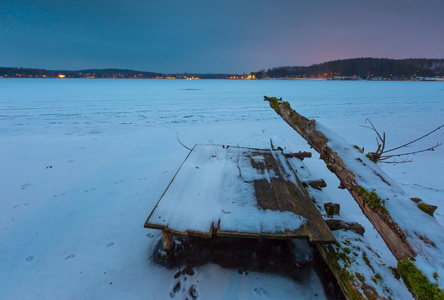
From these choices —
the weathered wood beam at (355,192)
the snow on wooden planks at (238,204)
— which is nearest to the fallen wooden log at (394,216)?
→ the weathered wood beam at (355,192)

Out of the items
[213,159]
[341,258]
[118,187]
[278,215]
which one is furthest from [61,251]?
[341,258]

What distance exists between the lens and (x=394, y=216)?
190 cm

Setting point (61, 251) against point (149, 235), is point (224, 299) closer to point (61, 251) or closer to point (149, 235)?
point (149, 235)

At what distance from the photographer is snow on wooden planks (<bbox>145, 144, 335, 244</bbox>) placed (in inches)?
94.9

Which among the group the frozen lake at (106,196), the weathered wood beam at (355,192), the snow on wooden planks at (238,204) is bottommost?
the frozen lake at (106,196)

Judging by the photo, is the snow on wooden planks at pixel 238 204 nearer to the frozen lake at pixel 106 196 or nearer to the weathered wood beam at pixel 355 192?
the weathered wood beam at pixel 355 192

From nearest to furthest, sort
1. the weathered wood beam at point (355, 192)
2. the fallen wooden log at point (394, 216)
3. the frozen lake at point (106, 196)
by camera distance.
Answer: the fallen wooden log at point (394, 216)
the weathered wood beam at point (355, 192)
the frozen lake at point (106, 196)

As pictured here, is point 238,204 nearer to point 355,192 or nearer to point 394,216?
point 355,192

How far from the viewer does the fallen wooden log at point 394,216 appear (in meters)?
1.55

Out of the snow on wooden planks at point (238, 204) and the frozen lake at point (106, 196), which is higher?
the snow on wooden planks at point (238, 204)

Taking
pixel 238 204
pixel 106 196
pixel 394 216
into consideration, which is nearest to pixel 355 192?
pixel 394 216

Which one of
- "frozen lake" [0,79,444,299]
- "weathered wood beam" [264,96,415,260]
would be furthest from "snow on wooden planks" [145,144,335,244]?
"frozen lake" [0,79,444,299]

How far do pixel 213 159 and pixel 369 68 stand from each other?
149050 mm

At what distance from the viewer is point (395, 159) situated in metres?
6.47
